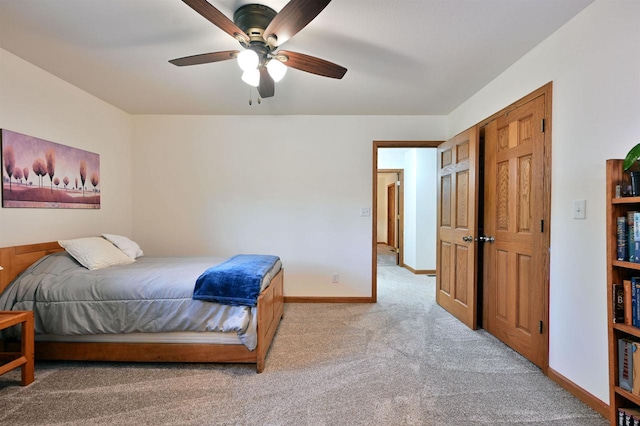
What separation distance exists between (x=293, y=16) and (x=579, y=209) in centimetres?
199

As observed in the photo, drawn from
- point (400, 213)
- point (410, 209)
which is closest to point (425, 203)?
point (410, 209)

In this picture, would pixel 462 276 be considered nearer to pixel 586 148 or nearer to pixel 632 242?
pixel 586 148

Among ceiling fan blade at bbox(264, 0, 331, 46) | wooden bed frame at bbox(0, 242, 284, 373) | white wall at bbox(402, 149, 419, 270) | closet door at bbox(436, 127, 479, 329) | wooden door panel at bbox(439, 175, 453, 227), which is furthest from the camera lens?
white wall at bbox(402, 149, 419, 270)

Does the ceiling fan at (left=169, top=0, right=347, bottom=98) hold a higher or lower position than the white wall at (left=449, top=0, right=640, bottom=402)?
higher

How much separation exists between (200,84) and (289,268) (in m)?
2.26

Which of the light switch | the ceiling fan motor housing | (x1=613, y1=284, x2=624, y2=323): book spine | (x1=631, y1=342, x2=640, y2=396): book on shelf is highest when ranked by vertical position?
the ceiling fan motor housing

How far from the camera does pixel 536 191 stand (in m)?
2.03

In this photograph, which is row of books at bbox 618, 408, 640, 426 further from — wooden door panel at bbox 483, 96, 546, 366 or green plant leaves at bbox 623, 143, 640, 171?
green plant leaves at bbox 623, 143, 640, 171

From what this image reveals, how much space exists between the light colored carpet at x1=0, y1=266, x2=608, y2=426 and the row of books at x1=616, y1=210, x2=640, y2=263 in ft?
3.25

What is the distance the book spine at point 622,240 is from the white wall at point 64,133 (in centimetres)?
392

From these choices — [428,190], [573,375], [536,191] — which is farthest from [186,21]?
[428,190]

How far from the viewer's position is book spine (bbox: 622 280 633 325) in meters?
1.24

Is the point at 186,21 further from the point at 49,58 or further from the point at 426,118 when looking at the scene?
the point at 426,118

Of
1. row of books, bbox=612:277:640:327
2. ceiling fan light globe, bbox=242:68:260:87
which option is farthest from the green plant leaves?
ceiling fan light globe, bbox=242:68:260:87
